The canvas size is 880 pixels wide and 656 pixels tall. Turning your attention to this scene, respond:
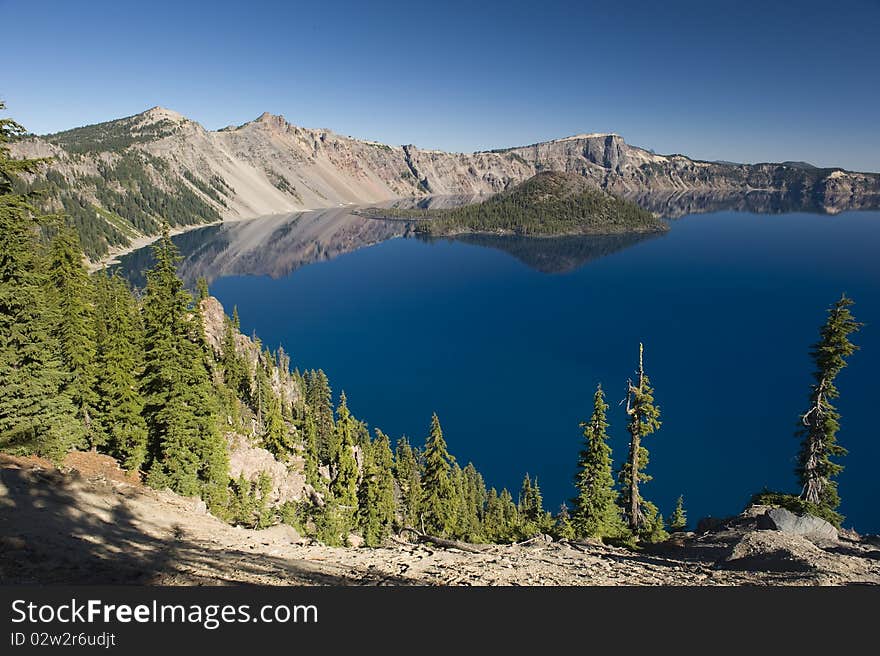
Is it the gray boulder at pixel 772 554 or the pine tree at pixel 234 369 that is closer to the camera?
the gray boulder at pixel 772 554

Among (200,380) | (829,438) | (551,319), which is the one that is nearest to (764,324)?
(551,319)

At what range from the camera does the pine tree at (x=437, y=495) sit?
44.8 m

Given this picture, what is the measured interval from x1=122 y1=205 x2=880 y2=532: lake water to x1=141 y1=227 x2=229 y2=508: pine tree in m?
53.2

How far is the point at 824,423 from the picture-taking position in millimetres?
29500

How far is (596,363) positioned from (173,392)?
96.0m

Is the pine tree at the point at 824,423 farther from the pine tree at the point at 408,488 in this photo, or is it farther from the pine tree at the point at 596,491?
the pine tree at the point at 408,488

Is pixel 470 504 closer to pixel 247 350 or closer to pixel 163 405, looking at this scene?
pixel 163 405

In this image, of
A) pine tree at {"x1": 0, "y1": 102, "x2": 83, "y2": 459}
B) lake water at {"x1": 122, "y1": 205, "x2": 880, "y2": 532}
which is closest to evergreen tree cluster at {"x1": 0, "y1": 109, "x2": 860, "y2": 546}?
pine tree at {"x1": 0, "y1": 102, "x2": 83, "y2": 459}

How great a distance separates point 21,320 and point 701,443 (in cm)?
8644

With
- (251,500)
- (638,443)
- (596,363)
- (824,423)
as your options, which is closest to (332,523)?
(251,500)

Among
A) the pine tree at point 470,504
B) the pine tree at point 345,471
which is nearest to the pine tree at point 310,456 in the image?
the pine tree at point 345,471

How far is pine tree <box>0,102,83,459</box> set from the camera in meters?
21.8

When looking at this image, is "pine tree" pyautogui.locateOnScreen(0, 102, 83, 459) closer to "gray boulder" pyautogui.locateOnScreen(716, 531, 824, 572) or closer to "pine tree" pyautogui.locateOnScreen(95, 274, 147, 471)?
"pine tree" pyautogui.locateOnScreen(95, 274, 147, 471)

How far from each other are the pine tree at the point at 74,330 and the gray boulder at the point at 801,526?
3918 centimetres
